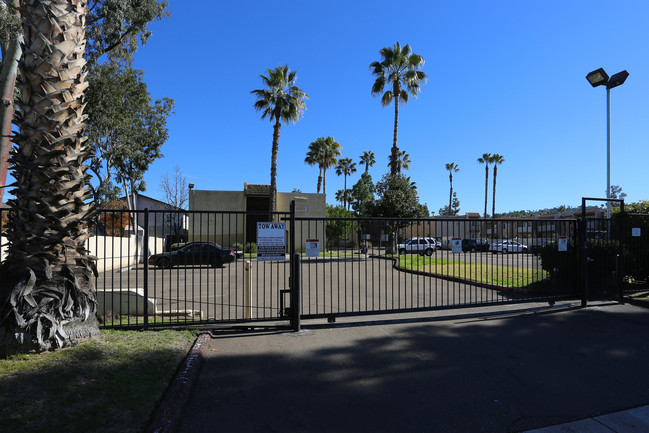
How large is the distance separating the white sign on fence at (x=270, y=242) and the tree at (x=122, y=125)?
40.5 ft

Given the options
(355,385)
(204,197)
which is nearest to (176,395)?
(355,385)

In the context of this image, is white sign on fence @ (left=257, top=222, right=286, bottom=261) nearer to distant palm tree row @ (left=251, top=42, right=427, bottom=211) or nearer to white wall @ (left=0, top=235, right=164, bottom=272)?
white wall @ (left=0, top=235, right=164, bottom=272)

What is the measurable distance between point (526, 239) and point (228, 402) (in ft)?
26.0

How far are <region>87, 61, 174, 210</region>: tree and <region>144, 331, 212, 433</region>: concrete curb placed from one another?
13544 mm

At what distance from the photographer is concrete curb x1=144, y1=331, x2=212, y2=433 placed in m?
3.21

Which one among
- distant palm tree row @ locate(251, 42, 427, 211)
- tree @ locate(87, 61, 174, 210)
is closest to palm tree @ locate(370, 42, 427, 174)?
distant palm tree row @ locate(251, 42, 427, 211)

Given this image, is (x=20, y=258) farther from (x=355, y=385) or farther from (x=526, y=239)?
(x=526, y=239)

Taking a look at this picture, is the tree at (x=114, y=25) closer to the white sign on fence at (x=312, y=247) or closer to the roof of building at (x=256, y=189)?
the white sign on fence at (x=312, y=247)

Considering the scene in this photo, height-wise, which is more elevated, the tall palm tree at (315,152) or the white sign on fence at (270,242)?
the tall palm tree at (315,152)

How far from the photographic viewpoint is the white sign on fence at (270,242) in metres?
6.45

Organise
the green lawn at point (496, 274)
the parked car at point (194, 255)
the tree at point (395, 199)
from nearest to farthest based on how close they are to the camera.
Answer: the parked car at point (194, 255), the green lawn at point (496, 274), the tree at point (395, 199)

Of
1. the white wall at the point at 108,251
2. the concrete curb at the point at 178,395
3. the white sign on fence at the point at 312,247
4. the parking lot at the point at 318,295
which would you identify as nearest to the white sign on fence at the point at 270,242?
the parking lot at the point at 318,295

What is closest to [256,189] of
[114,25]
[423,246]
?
[114,25]

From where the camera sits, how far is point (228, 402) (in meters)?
3.81
